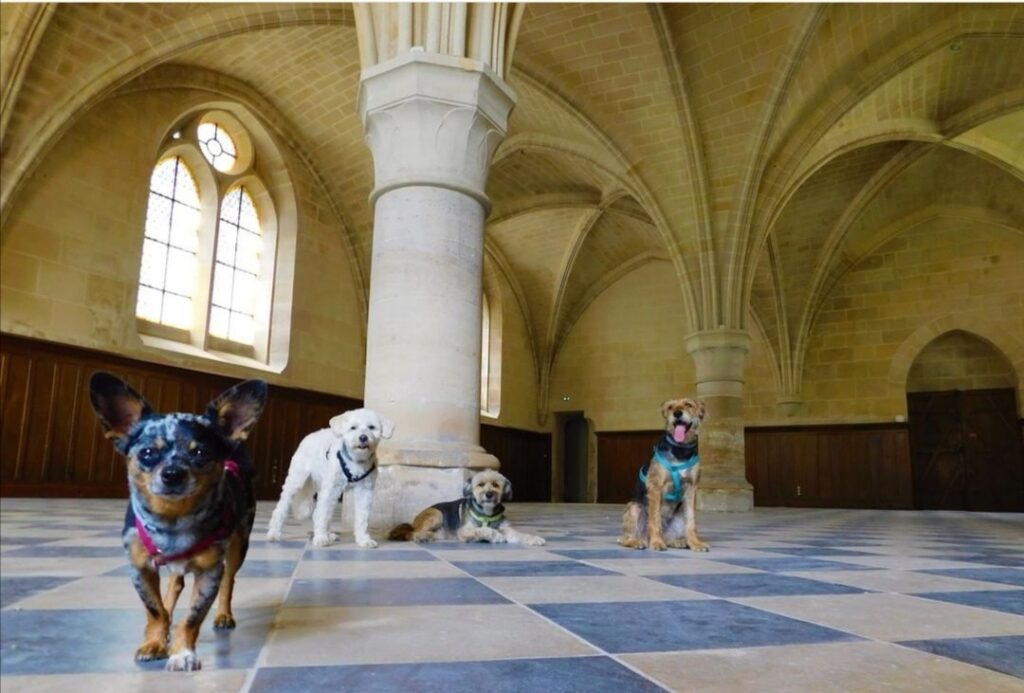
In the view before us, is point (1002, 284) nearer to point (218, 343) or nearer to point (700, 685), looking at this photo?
point (218, 343)

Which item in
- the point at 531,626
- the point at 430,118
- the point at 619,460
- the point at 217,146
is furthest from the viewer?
the point at 619,460

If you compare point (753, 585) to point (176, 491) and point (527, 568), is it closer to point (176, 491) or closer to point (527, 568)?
point (527, 568)

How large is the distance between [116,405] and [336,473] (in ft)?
9.20

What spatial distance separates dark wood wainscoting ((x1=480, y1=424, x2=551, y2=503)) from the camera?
2039 centimetres

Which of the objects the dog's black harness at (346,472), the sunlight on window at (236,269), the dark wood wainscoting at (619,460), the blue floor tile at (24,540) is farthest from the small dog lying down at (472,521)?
the dark wood wainscoting at (619,460)

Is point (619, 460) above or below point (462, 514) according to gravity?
above

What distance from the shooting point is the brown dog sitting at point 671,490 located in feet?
14.1

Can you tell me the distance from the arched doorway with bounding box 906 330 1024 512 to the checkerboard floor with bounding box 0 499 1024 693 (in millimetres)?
17577

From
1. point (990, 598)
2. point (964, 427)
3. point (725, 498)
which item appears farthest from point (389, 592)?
point (964, 427)

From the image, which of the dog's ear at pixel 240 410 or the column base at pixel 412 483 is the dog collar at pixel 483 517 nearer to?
the column base at pixel 412 483

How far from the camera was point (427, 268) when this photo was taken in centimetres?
545

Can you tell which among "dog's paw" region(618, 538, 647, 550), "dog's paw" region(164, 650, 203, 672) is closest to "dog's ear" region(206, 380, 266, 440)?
"dog's paw" region(164, 650, 203, 672)

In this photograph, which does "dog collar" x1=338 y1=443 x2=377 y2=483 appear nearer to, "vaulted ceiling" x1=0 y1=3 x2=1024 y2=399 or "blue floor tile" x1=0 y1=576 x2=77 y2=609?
"blue floor tile" x1=0 y1=576 x2=77 y2=609

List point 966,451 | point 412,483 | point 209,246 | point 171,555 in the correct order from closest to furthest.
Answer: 1. point 171,555
2. point 412,483
3. point 209,246
4. point 966,451
